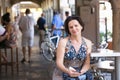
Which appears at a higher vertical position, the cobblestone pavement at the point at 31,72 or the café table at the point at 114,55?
the café table at the point at 114,55

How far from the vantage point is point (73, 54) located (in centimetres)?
419

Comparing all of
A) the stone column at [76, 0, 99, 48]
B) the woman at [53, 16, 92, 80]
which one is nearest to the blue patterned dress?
the woman at [53, 16, 92, 80]

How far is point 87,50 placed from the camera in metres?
4.25

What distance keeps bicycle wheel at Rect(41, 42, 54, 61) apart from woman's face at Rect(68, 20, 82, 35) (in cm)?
955

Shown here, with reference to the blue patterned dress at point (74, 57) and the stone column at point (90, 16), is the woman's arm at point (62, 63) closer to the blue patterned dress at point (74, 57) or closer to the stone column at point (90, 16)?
the blue patterned dress at point (74, 57)

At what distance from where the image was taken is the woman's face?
13.9 ft

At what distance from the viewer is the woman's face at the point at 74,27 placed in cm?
424

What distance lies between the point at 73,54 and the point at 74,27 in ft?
0.97

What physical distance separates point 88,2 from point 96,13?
17.2 inches

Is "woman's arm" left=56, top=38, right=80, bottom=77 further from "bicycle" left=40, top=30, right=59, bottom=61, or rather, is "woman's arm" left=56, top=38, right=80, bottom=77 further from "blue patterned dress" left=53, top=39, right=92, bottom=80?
"bicycle" left=40, top=30, right=59, bottom=61

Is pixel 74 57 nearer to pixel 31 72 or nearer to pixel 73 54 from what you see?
pixel 73 54

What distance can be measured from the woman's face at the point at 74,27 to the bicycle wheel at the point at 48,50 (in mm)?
9551

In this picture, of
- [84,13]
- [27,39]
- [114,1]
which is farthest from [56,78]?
[27,39]

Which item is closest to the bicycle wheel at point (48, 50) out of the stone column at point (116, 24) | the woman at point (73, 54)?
the stone column at point (116, 24)
